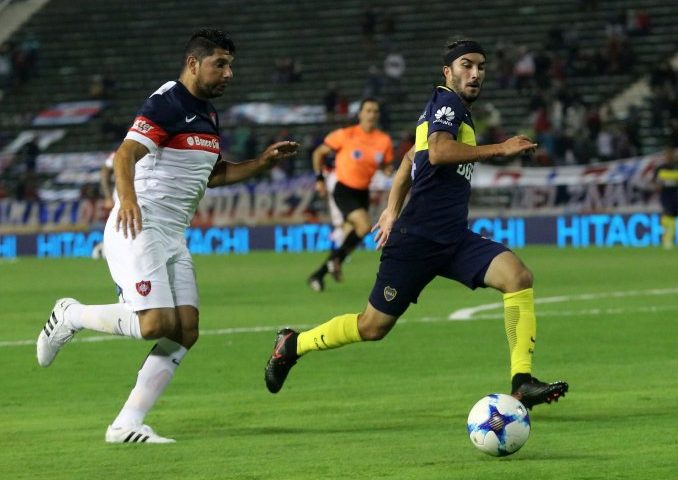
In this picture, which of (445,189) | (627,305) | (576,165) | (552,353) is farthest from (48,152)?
(445,189)

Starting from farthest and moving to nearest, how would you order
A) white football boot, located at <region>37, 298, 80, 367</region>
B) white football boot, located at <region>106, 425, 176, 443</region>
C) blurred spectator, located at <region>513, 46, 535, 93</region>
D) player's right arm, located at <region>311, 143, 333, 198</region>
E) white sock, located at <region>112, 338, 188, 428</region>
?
blurred spectator, located at <region>513, 46, 535, 93</region>, player's right arm, located at <region>311, 143, 333, 198</region>, white football boot, located at <region>37, 298, 80, 367</region>, white sock, located at <region>112, 338, 188, 428</region>, white football boot, located at <region>106, 425, 176, 443</region>

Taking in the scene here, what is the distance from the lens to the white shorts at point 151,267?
7973 mm

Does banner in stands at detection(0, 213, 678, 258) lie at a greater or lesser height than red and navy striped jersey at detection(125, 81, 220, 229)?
lesser

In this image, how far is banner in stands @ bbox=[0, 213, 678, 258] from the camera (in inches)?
1173

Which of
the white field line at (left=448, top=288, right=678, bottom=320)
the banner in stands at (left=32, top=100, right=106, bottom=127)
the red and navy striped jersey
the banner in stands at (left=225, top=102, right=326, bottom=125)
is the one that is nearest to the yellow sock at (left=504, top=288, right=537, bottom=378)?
the red and navy striped jersey

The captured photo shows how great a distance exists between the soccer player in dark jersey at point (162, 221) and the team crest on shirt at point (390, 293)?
116 centimetres

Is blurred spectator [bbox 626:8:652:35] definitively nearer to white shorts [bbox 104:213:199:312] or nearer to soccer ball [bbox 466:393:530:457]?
white shorts [bbox 104:213:199:312]

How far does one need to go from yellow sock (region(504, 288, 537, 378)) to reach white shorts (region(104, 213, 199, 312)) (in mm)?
1721

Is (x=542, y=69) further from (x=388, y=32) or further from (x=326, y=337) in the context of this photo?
(x=326, y=337)

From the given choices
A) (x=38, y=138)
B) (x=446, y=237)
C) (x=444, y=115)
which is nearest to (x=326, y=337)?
(x=446, y=237)

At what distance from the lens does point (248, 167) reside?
8.85m

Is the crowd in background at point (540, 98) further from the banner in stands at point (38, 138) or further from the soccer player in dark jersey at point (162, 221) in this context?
the soccer player in dark jersey at point (162, 221)

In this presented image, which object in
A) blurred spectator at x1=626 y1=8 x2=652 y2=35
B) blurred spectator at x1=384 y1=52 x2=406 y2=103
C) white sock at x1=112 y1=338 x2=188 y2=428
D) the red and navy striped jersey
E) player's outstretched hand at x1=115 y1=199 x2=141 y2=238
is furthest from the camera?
blurred spectator at x1=384 y1=52 x2=406 y2=103

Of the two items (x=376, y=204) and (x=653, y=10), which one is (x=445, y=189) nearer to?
(x=376, y=204)
